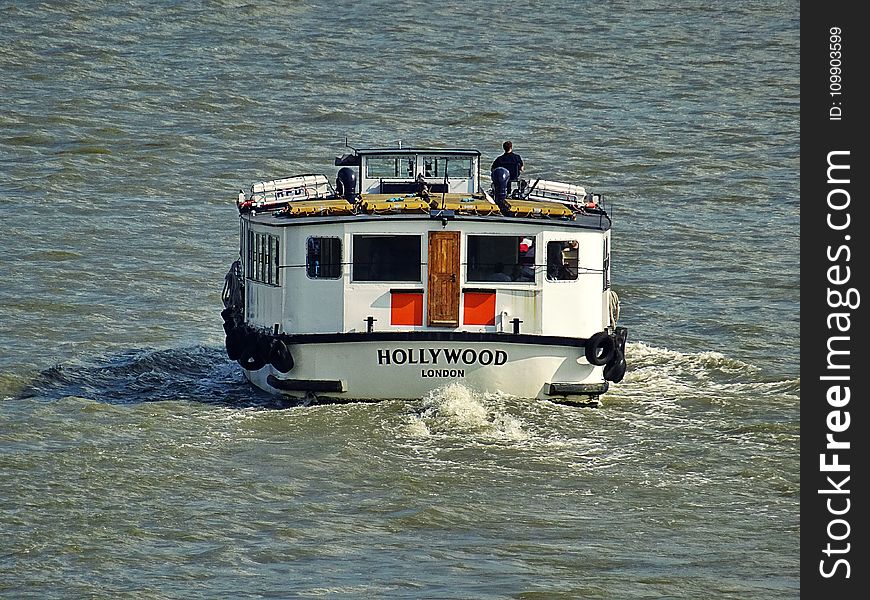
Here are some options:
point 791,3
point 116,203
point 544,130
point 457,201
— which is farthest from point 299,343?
point 791,3

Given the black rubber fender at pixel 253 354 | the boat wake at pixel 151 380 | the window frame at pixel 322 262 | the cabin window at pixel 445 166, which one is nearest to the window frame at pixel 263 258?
the window frame at pixel 322 262

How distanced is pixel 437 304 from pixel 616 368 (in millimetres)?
2305

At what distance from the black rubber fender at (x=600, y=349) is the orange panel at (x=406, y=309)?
2.05 metres

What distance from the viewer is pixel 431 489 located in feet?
61.1

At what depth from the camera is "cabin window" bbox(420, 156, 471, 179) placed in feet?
82.6

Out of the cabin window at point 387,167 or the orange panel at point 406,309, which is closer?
the orange panel at point 406,309

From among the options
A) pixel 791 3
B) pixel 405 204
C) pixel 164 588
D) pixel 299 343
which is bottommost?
pixel 164 588

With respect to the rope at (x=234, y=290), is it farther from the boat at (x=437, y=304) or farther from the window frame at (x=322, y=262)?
the window frame at (x=322, y=262)

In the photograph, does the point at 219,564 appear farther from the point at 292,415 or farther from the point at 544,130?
the point at 544,130

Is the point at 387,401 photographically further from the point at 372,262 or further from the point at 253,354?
the point at 253,354

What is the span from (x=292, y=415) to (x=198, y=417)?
1143mm

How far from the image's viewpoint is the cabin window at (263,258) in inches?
893
